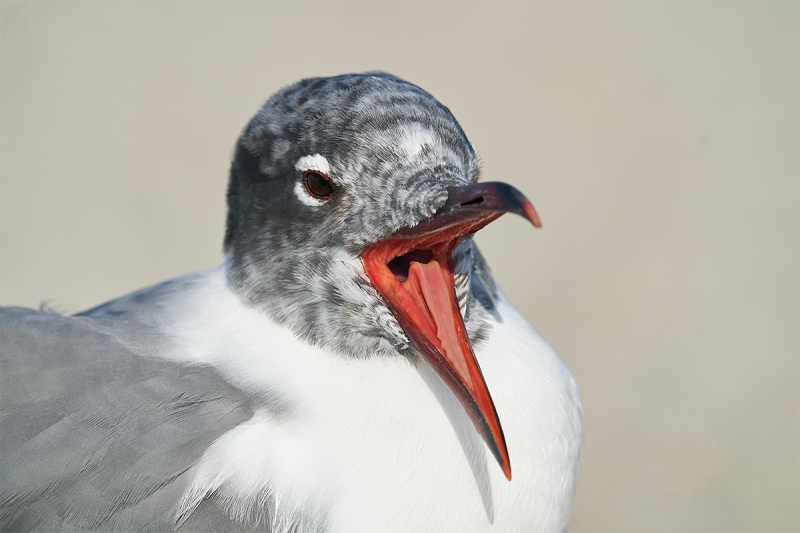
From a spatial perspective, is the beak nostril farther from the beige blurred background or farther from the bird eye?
the beige blurred background

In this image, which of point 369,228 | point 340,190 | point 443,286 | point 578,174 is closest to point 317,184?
point 340,190

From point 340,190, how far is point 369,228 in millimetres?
132

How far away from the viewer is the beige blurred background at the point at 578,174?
4422 millimetres

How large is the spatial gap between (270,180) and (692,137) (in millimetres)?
4459

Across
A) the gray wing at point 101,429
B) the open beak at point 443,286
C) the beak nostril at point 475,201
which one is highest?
the beak nostril at point 475,201

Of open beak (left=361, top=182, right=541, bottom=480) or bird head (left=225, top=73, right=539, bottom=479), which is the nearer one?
open beak (left=361, top=182, right=541, bottom=480)

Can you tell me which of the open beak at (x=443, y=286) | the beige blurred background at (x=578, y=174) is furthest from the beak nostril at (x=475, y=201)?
the beige blurred background at (x=578, y=174)

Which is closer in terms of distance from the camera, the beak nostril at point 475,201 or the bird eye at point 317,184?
the beak nostril at point 475,201

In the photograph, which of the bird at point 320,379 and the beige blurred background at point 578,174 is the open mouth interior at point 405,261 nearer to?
the bird at point 320,379

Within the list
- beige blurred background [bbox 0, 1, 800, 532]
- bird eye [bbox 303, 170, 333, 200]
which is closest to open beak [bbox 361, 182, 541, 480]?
bird eye [bbox 303, 170, 333, 200]

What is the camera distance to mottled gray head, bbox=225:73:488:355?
1.98 metres

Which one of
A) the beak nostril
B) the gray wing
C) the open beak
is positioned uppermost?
the beak nostril

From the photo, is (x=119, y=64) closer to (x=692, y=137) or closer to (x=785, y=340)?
(x=692, y=137)

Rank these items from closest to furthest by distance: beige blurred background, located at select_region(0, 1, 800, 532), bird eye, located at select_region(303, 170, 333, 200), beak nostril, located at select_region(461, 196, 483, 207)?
beak nostril, located at select_region(461, 196, 483, 207) < bird eye, located at select_region(303, 170, 333, 200) < beige blurred background, located at select_region(0, 1, 800, 532)
